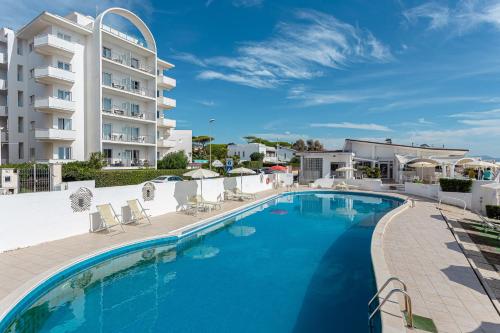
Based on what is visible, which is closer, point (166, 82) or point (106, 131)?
point (106, 131)

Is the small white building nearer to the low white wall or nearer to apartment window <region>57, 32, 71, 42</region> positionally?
apartment window <region>57, 32, 71, 42</region>

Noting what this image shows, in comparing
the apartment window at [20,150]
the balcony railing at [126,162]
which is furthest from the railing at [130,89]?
the apartment window at [20,150]

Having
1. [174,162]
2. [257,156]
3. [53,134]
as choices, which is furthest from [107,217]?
[257,156]

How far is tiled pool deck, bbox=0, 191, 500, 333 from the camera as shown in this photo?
4.86 meters

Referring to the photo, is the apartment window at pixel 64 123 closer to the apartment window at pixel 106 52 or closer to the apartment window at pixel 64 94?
the apartment window at pixel 64 94

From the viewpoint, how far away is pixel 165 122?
35.1 metres

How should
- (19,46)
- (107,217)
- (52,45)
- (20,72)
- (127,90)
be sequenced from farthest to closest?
(127,90) < (19,46) < (20,72) < (52,45) < (107,217)

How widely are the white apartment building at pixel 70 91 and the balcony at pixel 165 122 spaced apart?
337 centimetres

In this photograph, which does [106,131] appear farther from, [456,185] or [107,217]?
[456,185]

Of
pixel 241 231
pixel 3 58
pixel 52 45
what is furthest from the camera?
pixel 3 58

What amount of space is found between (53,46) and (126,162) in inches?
479

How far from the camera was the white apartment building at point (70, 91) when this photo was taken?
80.6ft

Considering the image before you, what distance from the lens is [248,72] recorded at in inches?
1077

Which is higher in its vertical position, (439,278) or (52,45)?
(52,45)
